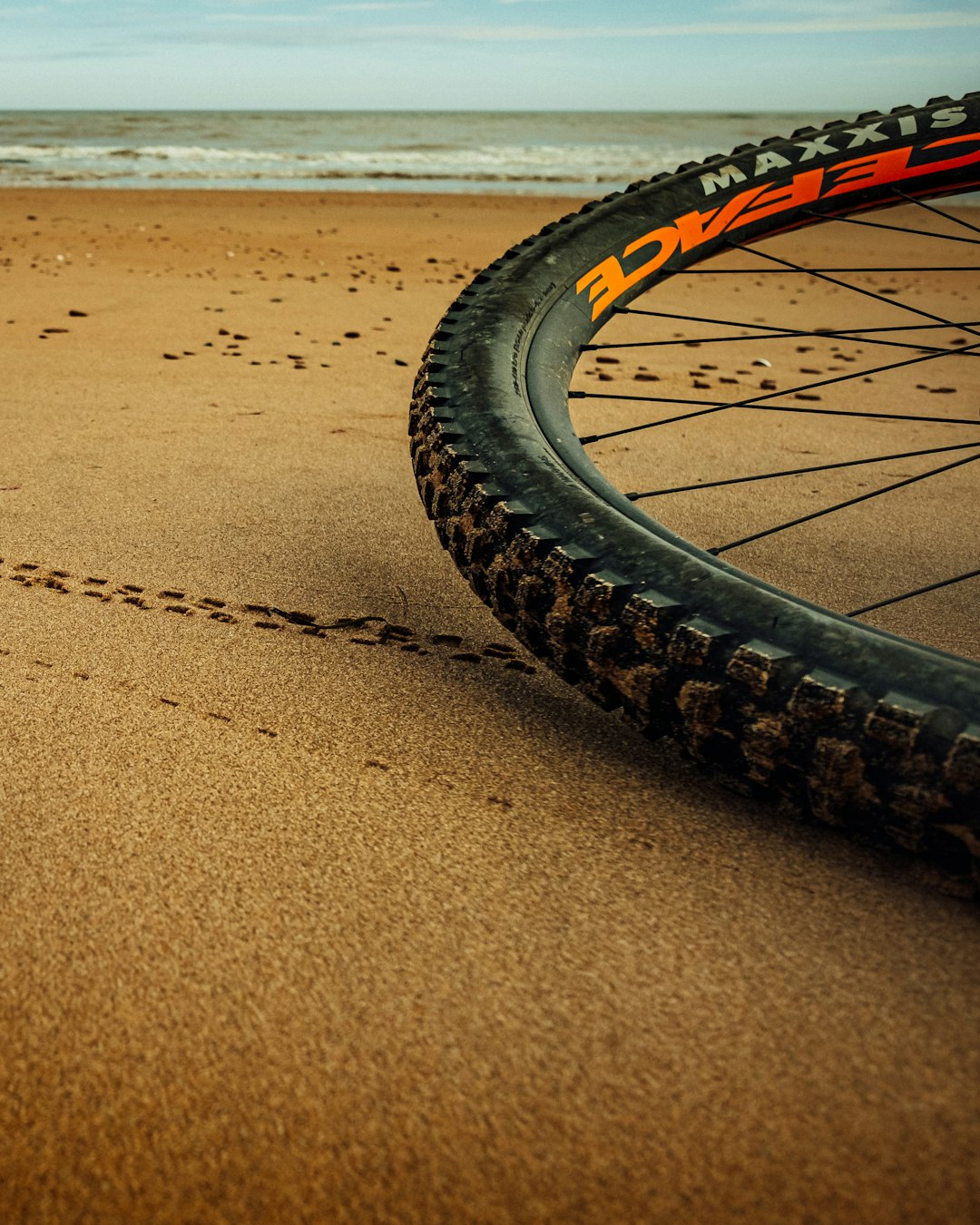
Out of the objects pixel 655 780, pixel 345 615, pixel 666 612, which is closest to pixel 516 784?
pixel 655 780

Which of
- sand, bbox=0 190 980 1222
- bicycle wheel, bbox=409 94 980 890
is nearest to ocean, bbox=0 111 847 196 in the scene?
bicycle wheel, bbox=409 94 980 890

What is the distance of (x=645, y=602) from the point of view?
1.03 meters

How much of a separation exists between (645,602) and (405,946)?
41 centimetres

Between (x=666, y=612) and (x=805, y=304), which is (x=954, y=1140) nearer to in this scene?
(x=666, y=612)

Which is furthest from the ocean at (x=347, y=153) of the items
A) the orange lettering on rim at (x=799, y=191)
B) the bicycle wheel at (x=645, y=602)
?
the bicycle wheel at (x=645, y=602)

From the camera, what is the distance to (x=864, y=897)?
987mm

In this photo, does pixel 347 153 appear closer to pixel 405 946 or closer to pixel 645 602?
pixel 645 602

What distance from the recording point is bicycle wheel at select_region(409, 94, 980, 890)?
887mm

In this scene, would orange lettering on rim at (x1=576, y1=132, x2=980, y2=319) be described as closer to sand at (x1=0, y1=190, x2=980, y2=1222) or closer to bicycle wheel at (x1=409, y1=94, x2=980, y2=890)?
bicycle wheel at (x1=409, y1=94, x2=980, y2=890)

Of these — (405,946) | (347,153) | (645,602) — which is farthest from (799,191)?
(347,153)

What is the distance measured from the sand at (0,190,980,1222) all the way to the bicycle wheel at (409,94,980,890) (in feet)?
0.48

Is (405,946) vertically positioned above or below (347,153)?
below

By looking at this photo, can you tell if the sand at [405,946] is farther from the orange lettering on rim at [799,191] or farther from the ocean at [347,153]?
the ocean at [347,153]

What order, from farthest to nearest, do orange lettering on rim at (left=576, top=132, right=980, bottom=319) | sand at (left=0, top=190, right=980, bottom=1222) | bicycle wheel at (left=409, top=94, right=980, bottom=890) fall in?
orange lettering on rim at (left=576, top=132, right=980, bottom=319) < bicycle wheel at (left=409, top=94, right=980, bottom=890) < sand at (left=0, top=190, right=980, bottom=1222)
